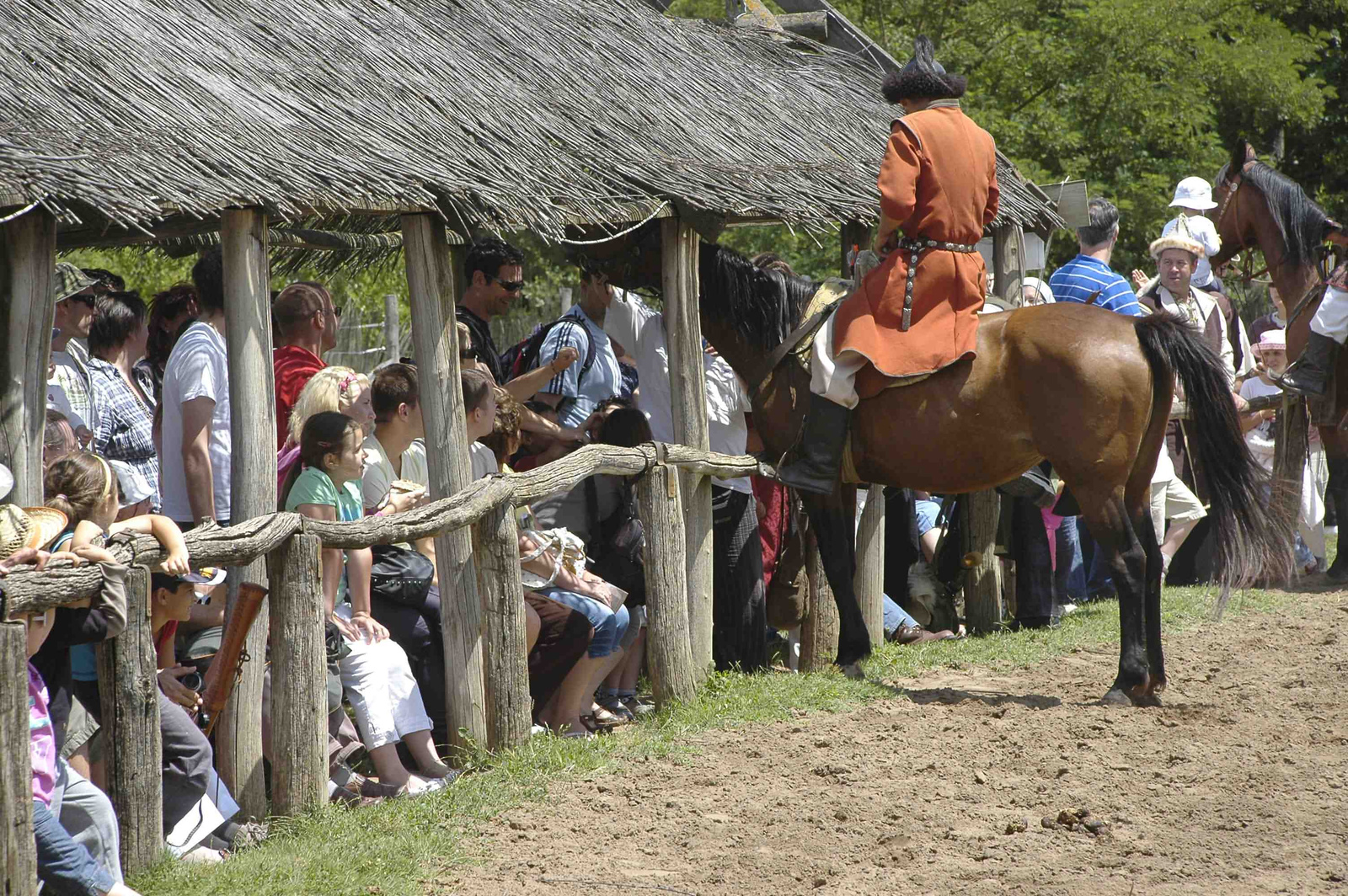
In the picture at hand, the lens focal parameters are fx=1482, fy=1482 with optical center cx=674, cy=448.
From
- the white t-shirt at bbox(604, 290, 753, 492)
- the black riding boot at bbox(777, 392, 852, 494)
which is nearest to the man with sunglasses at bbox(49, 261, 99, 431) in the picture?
the white t-shirt at bbox(604, 290, 753, 492)

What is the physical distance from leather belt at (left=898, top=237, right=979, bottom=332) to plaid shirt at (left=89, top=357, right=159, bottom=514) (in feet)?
11.3

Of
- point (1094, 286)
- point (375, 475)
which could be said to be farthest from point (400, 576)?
point (1094, 286)

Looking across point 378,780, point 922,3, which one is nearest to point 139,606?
point 378,780

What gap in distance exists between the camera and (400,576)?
19.3 ft

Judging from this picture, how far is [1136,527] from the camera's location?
6828 mm

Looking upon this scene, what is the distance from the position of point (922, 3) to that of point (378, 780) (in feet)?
45.1

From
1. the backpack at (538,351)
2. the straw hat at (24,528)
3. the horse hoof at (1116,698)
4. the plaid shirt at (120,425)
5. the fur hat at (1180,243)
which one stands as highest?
the fur hat at (1180,243)

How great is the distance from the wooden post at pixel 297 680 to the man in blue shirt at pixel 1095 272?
5465mm

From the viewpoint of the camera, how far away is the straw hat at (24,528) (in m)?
3.80

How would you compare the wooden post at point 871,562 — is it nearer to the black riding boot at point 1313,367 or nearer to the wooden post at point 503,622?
the wooden post at point 503,622

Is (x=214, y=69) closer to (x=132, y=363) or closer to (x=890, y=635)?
(x=132, y=363)

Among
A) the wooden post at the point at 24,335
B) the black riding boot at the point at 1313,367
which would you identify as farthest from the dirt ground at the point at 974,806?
the black riding boot at the point at 1313,367

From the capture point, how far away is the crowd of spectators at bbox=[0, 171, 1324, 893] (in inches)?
163

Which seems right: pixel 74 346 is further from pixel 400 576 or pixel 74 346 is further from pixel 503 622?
pixel 503 622
